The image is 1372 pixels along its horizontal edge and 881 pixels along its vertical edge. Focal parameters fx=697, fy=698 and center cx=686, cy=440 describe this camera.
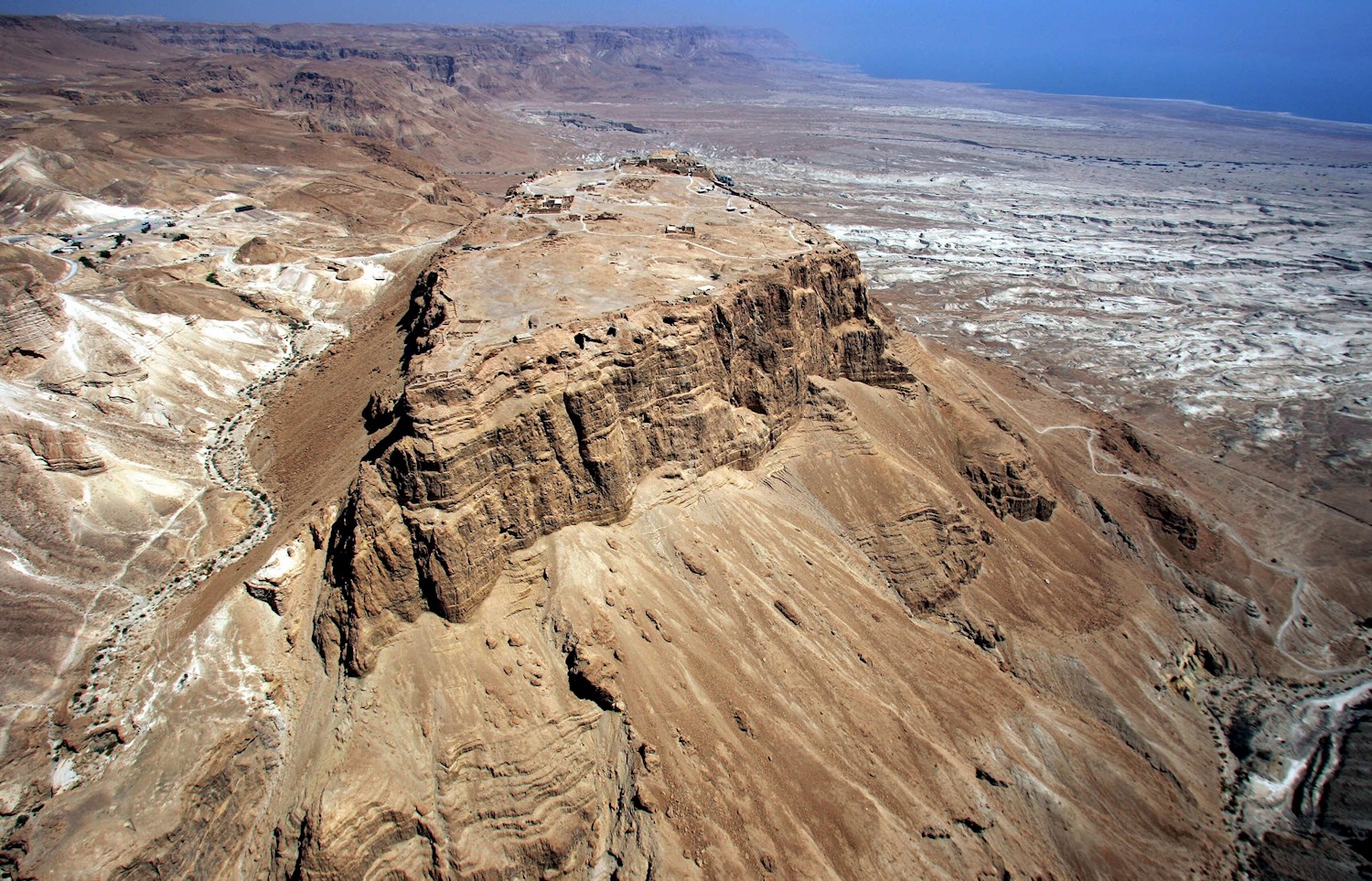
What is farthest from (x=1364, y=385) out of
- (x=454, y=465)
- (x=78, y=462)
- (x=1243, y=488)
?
(x=78, y=462)

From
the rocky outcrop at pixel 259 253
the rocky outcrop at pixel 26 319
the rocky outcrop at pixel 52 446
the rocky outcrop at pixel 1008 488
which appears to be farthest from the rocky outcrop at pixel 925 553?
the rocky outcrop at pixel 259 253

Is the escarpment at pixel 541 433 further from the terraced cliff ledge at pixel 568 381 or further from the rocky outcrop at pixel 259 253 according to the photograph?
the rocky outcrop at pixel 259 253

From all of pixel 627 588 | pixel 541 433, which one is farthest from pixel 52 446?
pixel 627 588

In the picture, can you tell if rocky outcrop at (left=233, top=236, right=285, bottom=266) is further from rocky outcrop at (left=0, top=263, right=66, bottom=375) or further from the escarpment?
the escarpment

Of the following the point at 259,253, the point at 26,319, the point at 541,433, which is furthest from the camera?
the point at 259,253

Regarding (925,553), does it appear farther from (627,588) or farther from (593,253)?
(593,253)

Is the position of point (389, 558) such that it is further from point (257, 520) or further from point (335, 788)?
point (257, 520)
